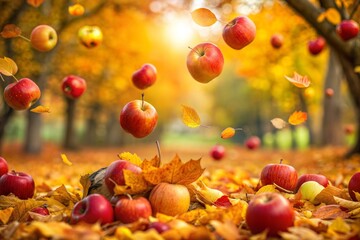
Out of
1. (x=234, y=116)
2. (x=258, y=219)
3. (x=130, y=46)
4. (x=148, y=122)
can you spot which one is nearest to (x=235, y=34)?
(x=148, y=122)

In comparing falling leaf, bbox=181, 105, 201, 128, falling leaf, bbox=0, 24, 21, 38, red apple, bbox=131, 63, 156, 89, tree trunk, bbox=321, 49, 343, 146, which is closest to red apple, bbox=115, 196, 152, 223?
falling leaf, bbox=181, 105, 201, 128

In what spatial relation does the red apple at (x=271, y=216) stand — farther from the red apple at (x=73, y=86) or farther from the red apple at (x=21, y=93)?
the red apple at (x=73, y=86)

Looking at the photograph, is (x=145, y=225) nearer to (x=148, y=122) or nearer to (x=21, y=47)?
(x=148, y=122)

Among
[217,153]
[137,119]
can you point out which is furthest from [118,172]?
[217,153]

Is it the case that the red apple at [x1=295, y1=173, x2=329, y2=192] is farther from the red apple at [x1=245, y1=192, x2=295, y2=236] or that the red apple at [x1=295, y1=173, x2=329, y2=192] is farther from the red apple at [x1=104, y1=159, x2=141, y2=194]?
the red apple at [x1=104, y1=159, x2=141, y2=194]

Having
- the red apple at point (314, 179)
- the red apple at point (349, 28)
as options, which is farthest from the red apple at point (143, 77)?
the red apple at point (349, 28)

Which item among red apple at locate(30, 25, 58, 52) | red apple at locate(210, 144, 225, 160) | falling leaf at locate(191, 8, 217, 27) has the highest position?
falling leaf at locate(191, 8, 217, 27)

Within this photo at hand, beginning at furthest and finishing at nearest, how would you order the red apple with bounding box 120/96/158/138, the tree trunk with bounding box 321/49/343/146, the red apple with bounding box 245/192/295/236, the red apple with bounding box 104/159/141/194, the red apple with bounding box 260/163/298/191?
the tree trunk with bounding box 321/49/343/146 < the red apple with bounding box 260/163/298/191 < the red apple with bounding box 120/96/158/138 < the red apple with bounding box 104/159/141/194 < the red apple with bounding box 245/192/295/236
